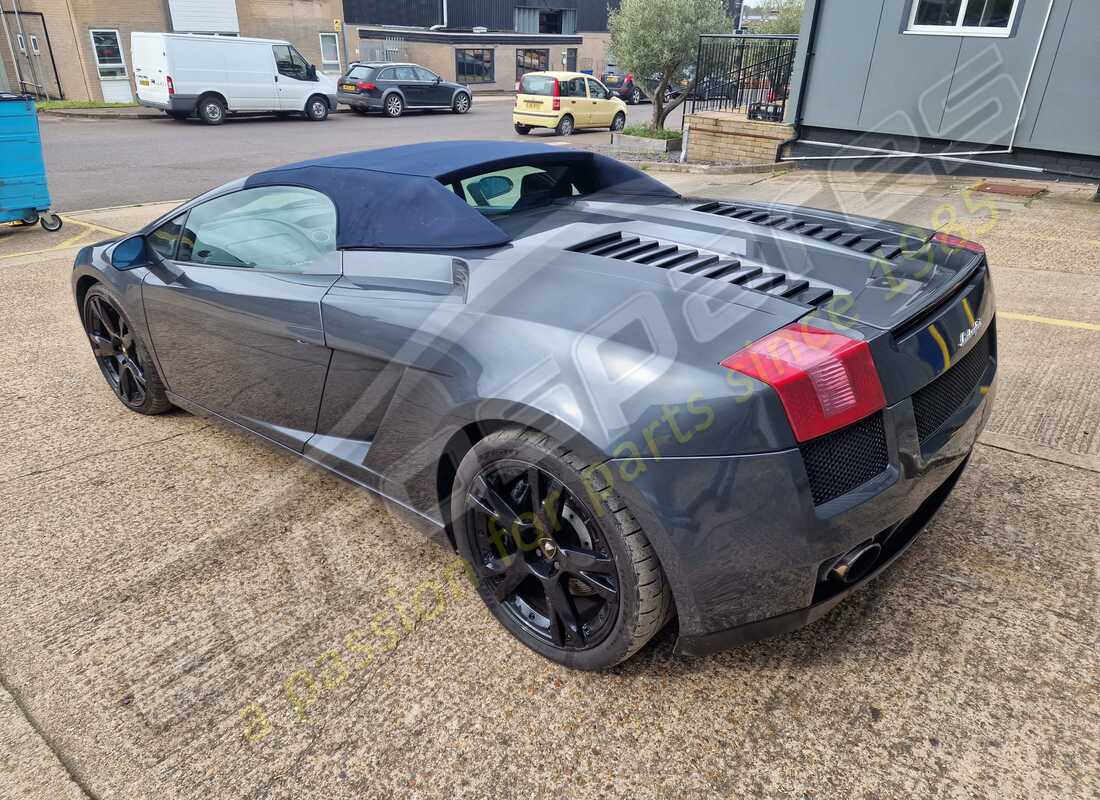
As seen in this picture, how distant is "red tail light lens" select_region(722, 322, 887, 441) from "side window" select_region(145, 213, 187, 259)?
8.64ft

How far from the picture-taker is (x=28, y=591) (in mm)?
2488

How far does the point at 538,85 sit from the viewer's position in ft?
64.5

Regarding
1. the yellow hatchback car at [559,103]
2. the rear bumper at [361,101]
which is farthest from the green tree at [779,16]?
the rear bumper at [361,101]

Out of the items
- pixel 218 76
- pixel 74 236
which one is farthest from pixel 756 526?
pixel 218 76

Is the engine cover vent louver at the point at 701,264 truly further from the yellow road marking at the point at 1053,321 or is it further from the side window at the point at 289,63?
the side window at the point at 289,63

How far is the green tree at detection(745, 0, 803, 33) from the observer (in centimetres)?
2609

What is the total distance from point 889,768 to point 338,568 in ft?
5.83

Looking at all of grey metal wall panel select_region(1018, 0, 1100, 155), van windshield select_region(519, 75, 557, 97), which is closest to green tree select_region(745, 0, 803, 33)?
van windshield select_region(519, 75, 557, 97)

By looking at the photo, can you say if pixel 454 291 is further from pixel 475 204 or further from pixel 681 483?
pixel 681 483

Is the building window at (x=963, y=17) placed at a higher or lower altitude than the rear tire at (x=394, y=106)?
higher

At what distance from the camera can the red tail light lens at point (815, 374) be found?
5.45 feet

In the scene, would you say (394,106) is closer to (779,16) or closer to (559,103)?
(559,103)

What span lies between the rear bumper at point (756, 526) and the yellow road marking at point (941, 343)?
0.23 m

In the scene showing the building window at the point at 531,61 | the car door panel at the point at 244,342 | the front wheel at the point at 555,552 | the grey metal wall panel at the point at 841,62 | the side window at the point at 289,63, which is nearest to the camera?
the front wheel at the point at 555,552
